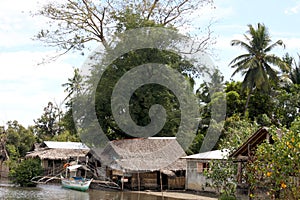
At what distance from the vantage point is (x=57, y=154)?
126 feet

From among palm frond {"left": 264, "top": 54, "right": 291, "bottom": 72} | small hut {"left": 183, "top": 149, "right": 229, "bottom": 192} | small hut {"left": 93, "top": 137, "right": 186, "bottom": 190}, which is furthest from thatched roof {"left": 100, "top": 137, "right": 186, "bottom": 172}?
palm frond {"left": 264, "top": 54, "right": 291, "bottom": 72}

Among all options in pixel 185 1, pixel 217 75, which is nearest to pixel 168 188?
pixel 185 1

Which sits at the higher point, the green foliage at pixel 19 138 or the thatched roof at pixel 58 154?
the green foliage at pixel 19 138

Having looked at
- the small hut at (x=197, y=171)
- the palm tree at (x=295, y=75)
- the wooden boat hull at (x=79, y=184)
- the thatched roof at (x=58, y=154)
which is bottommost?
the wooden boat hull at (x=79, y=184)

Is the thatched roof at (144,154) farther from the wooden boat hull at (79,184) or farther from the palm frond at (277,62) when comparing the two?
the palm frond at (277,62)

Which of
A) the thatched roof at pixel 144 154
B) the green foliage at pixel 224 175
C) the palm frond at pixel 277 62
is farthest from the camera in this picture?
the palm frond at pixel 277 62

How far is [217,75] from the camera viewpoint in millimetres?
41781

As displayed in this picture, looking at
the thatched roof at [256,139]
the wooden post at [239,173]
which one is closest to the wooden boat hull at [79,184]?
the wooden post at [239,173]

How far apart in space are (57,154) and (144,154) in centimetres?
1105

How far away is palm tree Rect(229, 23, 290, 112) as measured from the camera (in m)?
34.5

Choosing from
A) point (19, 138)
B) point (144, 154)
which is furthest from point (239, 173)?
point (19, 138)

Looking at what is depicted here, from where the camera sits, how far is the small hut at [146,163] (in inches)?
Answer: 1153

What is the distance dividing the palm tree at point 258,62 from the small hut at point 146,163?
810 centimetres

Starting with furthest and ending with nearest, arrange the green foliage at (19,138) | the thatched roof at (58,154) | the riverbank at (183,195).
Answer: the green foliage at (19,138) < the thatched roof at (58,154) < the riverbank at (183,195)
